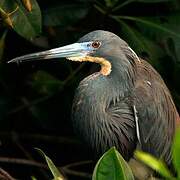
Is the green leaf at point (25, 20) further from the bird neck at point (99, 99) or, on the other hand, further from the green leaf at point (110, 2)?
the green leaf at point (110, 2)

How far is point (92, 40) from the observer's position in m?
2.74

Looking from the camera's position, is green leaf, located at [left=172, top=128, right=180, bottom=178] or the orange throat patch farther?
the orange throat patch

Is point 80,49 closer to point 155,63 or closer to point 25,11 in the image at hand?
point 25,11

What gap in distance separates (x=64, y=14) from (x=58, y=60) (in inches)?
17.3

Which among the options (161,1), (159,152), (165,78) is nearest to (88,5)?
(161,1)

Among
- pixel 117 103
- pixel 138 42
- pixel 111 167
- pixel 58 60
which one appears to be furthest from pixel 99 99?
pixel 111 167

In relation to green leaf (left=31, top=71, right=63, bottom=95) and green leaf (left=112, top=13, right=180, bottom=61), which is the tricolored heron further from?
green leaf (left=31, top=71, right=63, bottom=95)

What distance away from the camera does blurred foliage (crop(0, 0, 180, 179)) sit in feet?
10.2

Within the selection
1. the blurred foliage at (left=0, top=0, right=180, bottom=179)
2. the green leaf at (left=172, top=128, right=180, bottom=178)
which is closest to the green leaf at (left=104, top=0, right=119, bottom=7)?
the blurred foliage at (left=0, top=0, right=180, bottom=179)

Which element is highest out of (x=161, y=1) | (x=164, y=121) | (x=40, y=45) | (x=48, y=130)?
(x=161, y=1)

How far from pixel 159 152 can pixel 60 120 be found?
831 millimetres

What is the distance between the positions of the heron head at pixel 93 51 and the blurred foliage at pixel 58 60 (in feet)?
0.54

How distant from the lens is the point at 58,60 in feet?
11.4

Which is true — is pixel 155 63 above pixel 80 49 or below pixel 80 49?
below
